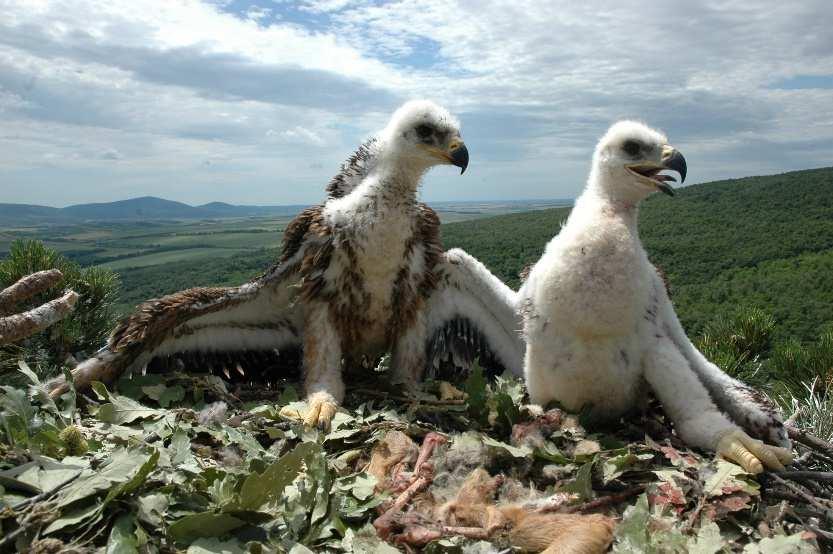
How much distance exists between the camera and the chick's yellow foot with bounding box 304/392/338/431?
4211 mm

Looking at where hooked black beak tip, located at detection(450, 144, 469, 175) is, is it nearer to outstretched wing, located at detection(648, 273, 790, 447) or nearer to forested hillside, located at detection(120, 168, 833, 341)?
outstretched wing, located at detection(648, 273, 790, 447)

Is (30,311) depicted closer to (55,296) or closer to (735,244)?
(55,296)

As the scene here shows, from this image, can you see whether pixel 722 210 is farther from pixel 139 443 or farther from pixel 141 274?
pixel 141 274

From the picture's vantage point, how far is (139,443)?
3.26 m

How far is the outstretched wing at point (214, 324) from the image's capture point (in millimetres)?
4613

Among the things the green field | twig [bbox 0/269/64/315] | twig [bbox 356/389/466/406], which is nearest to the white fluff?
twig [bbox 356/389/466/406]

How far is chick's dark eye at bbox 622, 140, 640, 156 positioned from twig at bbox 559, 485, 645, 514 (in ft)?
6.98

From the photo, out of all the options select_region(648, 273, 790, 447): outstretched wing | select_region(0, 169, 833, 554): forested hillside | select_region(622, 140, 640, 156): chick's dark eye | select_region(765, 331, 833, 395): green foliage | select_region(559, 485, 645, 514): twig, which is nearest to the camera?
select_region(0, 169, 833, 554): forested hillside

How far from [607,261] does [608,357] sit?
62cm

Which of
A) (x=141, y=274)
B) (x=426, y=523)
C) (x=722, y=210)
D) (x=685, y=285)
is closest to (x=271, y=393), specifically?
(x=426, y=523)

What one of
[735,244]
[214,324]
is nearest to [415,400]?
[214,324]

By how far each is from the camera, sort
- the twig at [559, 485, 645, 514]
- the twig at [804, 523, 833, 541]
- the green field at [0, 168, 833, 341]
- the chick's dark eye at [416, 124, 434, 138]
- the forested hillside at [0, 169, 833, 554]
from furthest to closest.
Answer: the green field at [0, 168, 833, 341] < the chick's dark eye at [416, 124, 434, 138] < the twig at [559, 485, 645, 514] < the twig at [804, 523, 833, 541] < the forested hillside at [0, 169, 833, 554]

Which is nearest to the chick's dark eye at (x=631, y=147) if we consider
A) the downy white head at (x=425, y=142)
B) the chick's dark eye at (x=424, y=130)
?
the downy white head at (x=425, y=142)

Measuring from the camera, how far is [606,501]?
10.6 ft
